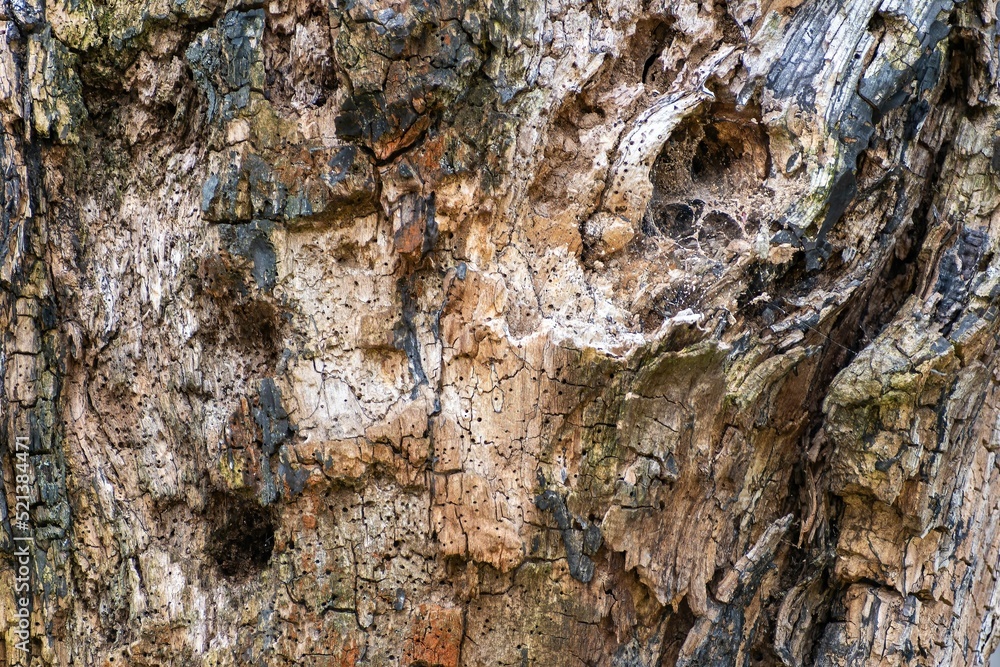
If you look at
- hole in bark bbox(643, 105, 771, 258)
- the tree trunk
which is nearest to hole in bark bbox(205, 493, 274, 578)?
the tree trunk

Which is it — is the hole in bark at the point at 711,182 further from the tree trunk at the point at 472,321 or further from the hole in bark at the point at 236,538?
the hole in bark at the point at 236,538

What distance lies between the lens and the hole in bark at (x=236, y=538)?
2605 millimetres

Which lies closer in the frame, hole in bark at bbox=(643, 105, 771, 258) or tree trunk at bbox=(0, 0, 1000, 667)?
tree trunk at bbox=(0, 0, 1000, 667)

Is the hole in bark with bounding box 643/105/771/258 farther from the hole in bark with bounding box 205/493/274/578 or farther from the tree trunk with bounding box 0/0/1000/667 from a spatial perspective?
the hole in bark with bounding box 205/493/274/578

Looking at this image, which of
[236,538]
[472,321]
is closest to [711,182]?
[472,321]

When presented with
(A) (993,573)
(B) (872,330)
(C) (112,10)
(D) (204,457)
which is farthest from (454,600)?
(C) (112,10)

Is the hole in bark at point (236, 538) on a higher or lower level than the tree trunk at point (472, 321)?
lower

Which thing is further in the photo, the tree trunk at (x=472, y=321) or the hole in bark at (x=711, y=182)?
the hole in bark at (x=711, y=182)

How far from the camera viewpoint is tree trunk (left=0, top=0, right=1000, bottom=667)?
2.48 meters

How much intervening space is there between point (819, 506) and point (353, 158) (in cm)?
182

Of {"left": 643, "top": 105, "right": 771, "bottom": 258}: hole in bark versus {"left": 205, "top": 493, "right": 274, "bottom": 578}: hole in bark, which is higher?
{"left": 643, "top": 105, "right": 771, "bottom": 258}: hole in bark

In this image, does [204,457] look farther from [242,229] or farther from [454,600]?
[454,600]

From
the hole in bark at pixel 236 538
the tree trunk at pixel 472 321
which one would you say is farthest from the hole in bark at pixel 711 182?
the hole in bark at pixel 236 538

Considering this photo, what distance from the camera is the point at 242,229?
2.48 meters
